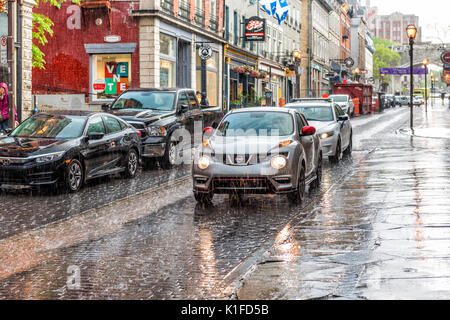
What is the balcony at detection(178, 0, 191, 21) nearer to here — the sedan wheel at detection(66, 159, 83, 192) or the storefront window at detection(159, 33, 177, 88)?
the storefront window at detection(159, 33, 177, 88)

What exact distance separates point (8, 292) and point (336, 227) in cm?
437

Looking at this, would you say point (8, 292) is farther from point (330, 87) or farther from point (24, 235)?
point (330, 87)

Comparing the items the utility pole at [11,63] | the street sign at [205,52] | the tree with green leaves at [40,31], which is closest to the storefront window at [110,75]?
the tree with green leaves at [40,31]

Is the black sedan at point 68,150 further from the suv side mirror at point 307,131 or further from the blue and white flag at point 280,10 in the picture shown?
the blue and white flag at point 280,10

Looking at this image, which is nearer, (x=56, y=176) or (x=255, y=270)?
(x=255, y=270)

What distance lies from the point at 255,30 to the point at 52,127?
33112 millimetres

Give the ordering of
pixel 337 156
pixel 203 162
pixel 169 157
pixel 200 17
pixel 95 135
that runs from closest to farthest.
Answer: pixel 203 162 < pixel 95 135 < pixel 169 157 < pixel 337 156 < pixel 200 17

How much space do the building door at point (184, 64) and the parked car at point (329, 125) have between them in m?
17.0

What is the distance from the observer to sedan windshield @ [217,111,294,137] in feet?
38.4

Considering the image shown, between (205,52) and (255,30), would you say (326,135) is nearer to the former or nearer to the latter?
(205,52)

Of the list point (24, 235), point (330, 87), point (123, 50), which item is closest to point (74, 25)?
point (123, 50)

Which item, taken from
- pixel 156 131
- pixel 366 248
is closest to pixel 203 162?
pixel 366 248

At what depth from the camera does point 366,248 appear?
299 inches
